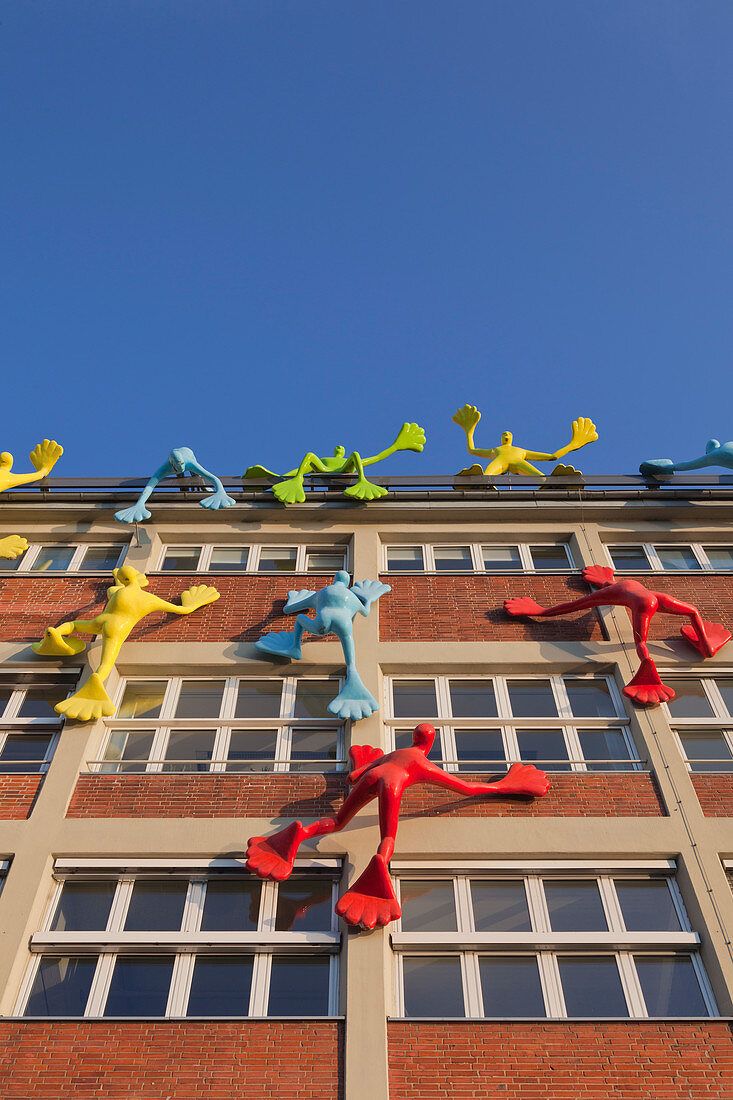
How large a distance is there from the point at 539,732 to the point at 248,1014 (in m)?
5.59

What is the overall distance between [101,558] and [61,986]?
26.6 ft

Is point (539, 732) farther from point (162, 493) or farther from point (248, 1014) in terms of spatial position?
point (162, 493)

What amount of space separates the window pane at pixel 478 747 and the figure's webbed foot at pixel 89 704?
485 cm

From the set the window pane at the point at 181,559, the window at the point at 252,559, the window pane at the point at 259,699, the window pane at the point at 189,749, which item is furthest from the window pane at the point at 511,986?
the window pane at the point at 181,559

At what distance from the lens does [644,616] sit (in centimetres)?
1449

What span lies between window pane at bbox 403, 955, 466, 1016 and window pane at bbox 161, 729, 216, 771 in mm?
3951

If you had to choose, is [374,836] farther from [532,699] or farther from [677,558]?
[677,558]

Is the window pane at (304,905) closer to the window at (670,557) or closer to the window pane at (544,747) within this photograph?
the window pane at (544,747)

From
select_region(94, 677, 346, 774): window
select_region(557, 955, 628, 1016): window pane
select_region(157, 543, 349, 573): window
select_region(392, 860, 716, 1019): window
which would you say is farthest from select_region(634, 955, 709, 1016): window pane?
select_region(157, 543, 349, 573): window

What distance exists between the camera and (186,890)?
11.9 meters

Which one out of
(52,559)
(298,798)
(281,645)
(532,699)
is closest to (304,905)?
(298,798)

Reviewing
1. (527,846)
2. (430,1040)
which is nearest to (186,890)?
(430,1040)

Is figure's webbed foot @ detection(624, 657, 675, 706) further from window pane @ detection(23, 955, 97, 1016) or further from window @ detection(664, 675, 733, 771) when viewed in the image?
window pane @ detection(23, 955, 97, 1016)

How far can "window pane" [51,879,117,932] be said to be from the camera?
11.6 m
